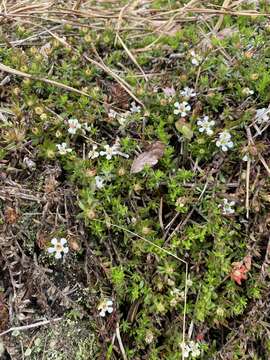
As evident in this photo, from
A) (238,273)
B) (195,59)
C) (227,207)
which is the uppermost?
(195,59)

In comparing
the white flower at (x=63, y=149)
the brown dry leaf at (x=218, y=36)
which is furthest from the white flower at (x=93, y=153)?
the brown dry leaf at (x=218, y=36)

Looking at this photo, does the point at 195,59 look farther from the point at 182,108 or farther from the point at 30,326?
the point at 30,326

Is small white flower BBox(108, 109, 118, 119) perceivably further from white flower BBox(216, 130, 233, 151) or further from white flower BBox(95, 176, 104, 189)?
white flower BBox(216, 130, 233, 151)

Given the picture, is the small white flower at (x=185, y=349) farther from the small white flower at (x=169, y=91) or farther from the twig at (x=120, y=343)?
the small white flower at (x=169, y=91)

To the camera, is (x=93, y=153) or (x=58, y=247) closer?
(x=58, y=247)

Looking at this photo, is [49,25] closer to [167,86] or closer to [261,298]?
[167,86]

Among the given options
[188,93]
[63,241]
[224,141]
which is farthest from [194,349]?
[188,93]

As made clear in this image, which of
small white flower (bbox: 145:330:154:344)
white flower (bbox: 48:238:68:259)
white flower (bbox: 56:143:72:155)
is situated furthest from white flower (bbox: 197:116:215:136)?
small white flower (bbox: 145:330:154:344)
